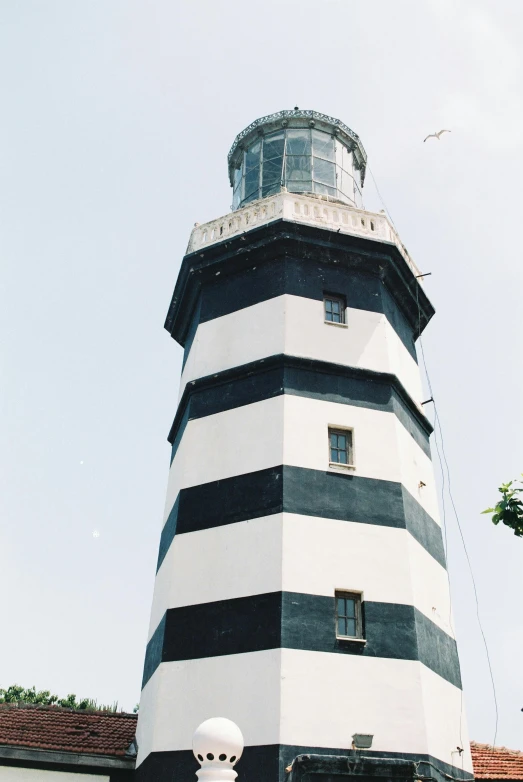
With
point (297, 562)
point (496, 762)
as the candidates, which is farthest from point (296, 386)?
point (496, 762)

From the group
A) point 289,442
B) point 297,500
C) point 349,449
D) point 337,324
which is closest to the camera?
point 297,500

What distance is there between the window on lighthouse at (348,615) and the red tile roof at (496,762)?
583 centimetres

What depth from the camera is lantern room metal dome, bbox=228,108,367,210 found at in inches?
838

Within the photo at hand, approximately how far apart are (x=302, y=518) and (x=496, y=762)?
8513 millimetres

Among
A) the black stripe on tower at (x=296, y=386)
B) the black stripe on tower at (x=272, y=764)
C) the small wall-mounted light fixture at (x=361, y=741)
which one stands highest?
the black stripe on tower at (x=296, y=386)

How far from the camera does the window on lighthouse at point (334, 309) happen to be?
18.1 metres

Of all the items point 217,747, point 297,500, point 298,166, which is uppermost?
point 298,166

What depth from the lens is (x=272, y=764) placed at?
12594mm

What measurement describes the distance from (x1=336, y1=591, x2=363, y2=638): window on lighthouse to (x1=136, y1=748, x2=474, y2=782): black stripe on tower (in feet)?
6.65

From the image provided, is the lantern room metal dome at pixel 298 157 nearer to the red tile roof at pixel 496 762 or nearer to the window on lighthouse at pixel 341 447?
the window on lighthouse at pixel 341 447

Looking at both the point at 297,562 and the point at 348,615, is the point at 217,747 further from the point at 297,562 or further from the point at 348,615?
the point at 348,615

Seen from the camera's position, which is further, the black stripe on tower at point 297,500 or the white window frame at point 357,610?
the black stripe on tower at point 297,500

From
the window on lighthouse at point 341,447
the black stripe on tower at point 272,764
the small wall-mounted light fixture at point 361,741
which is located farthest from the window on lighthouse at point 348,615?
the window on lighthouse at point 341,447

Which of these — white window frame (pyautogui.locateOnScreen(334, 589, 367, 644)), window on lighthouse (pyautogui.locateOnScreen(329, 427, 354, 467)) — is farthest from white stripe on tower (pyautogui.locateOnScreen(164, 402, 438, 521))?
white window frame (pyautogui.locateOnScreen(334, 589, 367, 644))
